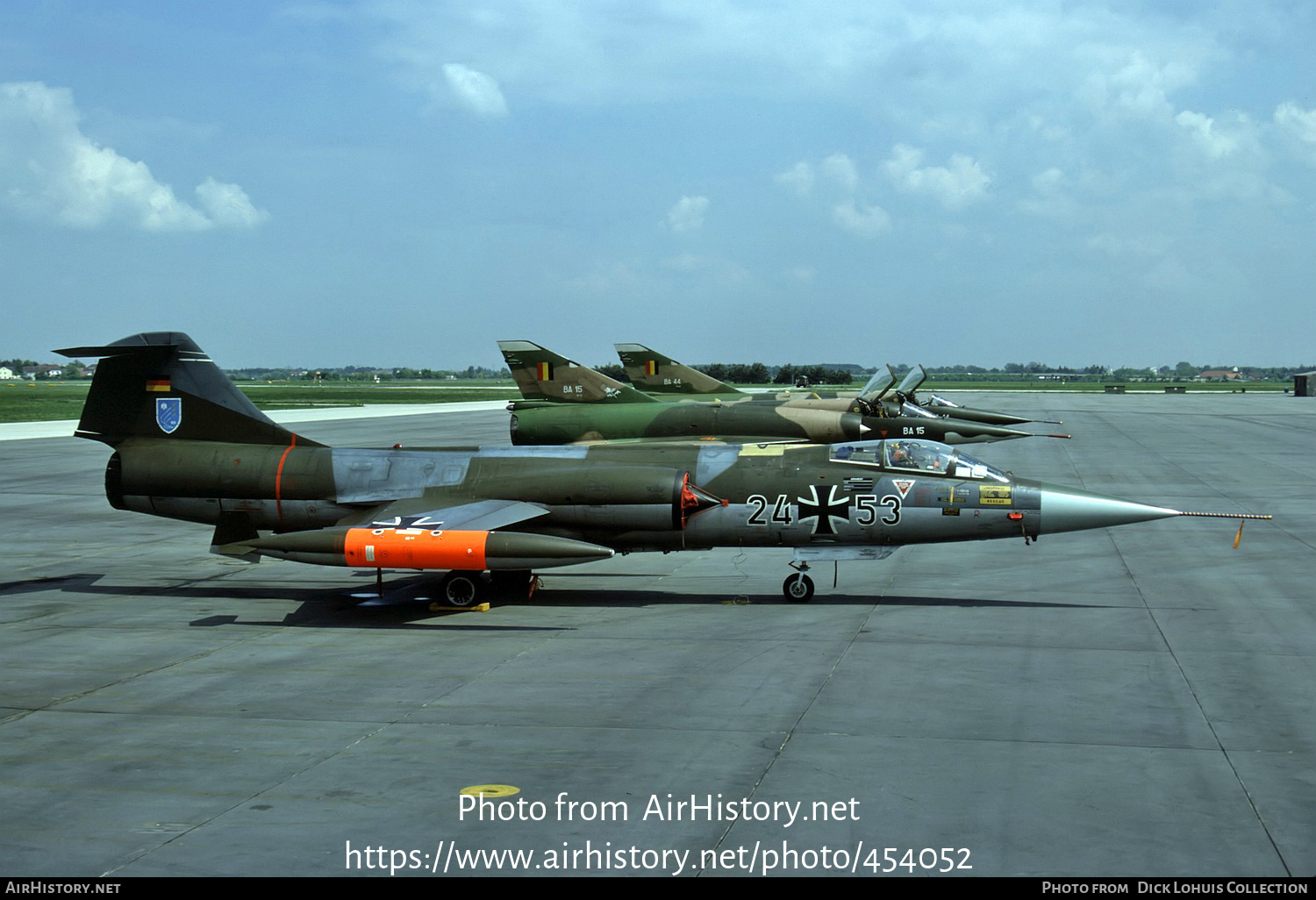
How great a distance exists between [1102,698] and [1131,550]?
35.6 feet

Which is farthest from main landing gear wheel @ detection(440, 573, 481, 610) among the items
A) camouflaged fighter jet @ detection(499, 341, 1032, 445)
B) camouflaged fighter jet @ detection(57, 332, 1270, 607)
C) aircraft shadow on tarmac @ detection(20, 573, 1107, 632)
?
camouflaged fighter jet @ detection(499, 341, 1032, 445)

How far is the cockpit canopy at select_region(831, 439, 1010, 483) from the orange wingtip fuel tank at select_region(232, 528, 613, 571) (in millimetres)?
4193

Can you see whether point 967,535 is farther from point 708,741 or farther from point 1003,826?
point 1003,826

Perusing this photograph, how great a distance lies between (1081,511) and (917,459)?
240cm

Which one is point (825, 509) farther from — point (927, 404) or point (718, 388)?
point (927, 404)

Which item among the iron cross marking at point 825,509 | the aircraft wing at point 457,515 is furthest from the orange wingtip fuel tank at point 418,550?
the iron cross marking at point 825,509

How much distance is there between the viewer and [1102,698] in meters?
11.4

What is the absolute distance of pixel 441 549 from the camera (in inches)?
605

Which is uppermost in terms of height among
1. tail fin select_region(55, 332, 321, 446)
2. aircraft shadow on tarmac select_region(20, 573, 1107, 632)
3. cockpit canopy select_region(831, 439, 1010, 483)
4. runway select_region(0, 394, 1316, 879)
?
tail fin select_region(55, 332, 321, 446)

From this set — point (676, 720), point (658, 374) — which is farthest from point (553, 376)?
point (676, 720)

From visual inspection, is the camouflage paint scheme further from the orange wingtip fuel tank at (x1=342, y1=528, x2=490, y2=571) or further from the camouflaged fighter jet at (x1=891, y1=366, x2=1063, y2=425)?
the orange wingtip fuel tank at (x1=342, y1=528, x2=490, y2=571)

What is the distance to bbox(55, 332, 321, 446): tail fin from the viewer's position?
1827 centimetres

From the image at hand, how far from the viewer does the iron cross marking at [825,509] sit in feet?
54.5

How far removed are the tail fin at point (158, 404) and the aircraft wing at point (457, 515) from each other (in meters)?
2.44
